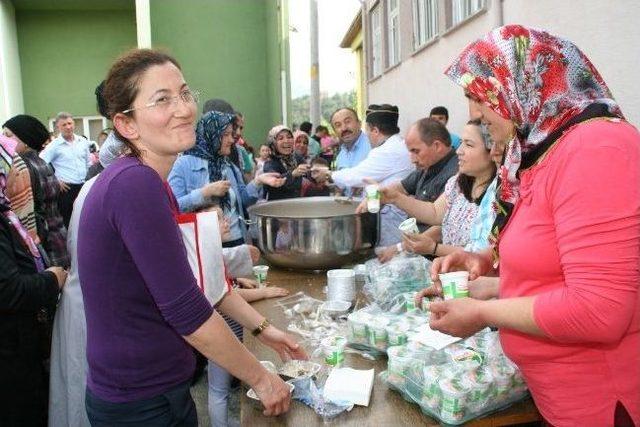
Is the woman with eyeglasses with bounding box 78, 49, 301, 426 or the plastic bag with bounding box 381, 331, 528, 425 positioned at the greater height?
the woman with eyeglasses with bounding box 78, 49, 301, 426

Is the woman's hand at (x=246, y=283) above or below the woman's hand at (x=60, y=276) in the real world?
below

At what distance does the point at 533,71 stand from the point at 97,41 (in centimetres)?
1337

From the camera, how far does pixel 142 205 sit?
1092mm

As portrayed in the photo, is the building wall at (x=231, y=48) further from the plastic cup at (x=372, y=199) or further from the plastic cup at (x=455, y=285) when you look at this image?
the plastic cup at (x=455, y=285)

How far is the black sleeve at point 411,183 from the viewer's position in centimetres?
354

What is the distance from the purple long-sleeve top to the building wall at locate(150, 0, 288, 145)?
9794 mm

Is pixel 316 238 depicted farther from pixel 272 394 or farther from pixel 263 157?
pixel 263 157

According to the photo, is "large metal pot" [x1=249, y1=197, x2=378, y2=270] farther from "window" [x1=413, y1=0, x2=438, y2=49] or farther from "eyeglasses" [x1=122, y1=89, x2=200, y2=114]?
"window" [x1=413, y1=0, x2=438, y2=49]

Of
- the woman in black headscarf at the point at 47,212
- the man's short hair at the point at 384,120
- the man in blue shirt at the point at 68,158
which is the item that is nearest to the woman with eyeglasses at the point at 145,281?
the woman in black headscarf at the point at 47,212

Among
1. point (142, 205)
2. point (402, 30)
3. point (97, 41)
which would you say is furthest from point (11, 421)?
point (97, 41)

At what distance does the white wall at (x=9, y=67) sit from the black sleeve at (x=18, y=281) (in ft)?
31.5

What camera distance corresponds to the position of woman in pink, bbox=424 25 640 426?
94cm

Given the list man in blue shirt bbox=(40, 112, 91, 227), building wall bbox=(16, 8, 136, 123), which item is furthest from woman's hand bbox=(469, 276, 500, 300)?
building wall bbox=(16, 8, 136, 123)

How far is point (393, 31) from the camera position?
27.9 feet
